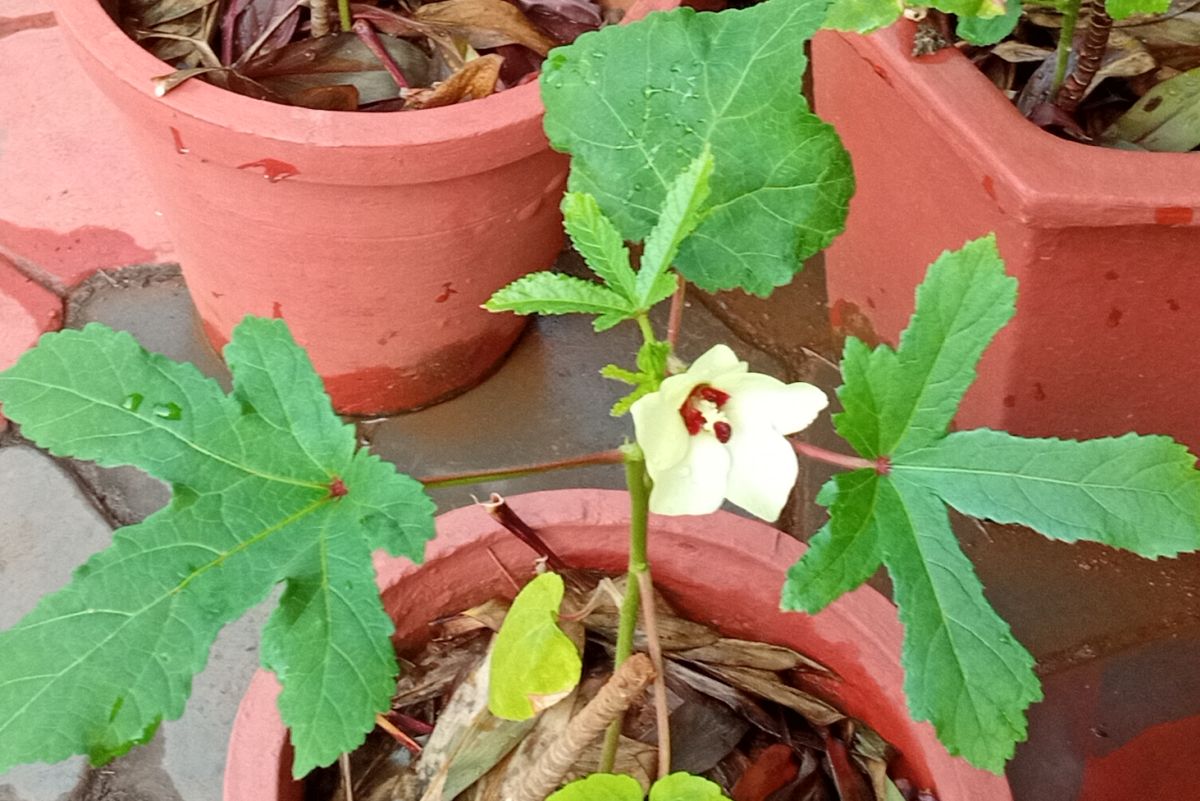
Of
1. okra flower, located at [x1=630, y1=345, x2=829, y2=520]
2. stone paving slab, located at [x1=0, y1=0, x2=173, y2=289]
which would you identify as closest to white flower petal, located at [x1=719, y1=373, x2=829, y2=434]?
okra flower, located at [x1=630, y1=345, x2=829, y2=520]

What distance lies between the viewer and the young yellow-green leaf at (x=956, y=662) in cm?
55

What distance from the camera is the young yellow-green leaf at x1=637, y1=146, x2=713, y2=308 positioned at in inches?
20.4

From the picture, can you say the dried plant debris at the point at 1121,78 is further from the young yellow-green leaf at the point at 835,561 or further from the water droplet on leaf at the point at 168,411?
the water droplet on leaf at the point at 168,411

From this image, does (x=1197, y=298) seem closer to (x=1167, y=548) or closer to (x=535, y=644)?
(x=1167, y=548)

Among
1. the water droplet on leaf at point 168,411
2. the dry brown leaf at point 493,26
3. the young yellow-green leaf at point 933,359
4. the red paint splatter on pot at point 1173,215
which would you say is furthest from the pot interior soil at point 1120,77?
the water droplet on leaf at point 168,411

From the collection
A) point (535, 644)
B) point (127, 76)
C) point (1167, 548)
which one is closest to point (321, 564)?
point (535, 644)

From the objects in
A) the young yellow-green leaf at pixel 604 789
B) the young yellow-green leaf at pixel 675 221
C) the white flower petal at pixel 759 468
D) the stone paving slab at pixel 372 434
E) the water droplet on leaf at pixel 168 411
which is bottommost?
the stone paving slab at pixel 372 434

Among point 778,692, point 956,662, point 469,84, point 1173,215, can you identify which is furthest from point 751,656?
point 469,84

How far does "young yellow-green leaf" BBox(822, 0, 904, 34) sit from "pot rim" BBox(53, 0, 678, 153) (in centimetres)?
21

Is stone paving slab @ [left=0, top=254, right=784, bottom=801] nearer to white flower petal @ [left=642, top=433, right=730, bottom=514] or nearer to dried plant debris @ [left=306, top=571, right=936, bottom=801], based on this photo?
dried plant debris @ [left=306, top=571, right=936, bottom=801]

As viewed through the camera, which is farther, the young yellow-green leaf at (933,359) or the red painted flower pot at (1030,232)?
the red painted flower pot at (1030,232)

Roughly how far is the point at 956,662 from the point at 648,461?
0.19m

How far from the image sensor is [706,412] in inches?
21.0

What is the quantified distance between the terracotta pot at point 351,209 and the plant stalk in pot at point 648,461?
0.34 metres
